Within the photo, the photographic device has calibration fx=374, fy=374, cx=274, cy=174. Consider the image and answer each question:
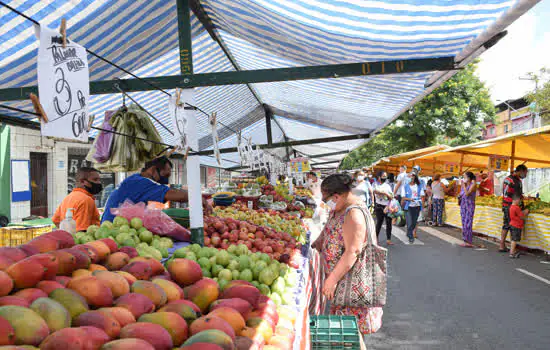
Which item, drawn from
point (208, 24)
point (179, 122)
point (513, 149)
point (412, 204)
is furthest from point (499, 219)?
point (179, 122)

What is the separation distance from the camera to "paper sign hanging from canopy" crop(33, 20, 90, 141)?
1797 millimetres

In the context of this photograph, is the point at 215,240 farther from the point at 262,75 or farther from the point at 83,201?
the point at 83,201

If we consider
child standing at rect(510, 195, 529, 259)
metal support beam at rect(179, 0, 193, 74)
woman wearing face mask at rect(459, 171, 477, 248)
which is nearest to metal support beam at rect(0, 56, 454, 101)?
metal support beam at rect(179, 0, 193, 74)

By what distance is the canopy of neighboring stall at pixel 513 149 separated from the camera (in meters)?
9.36

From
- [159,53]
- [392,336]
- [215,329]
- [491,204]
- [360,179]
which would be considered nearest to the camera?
[215,329]

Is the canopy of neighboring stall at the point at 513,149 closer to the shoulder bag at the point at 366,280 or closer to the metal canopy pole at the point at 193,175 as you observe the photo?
the shoulder bag at the point at 366,280

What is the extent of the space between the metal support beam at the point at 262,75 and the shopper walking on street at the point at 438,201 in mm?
11405

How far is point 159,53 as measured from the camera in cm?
539

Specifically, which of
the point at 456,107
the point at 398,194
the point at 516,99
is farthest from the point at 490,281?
the point at 516,99

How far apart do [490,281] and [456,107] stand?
24.2m

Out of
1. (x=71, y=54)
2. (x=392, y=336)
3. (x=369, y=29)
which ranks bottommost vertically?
(x=392, y=336)

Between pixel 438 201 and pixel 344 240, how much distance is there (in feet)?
42.5

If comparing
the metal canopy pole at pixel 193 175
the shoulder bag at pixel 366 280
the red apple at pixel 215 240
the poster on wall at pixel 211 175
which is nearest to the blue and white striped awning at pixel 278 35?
the metal canopy pole at pixel 193 175

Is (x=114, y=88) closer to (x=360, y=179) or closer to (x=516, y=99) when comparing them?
(x=360, y=179)
